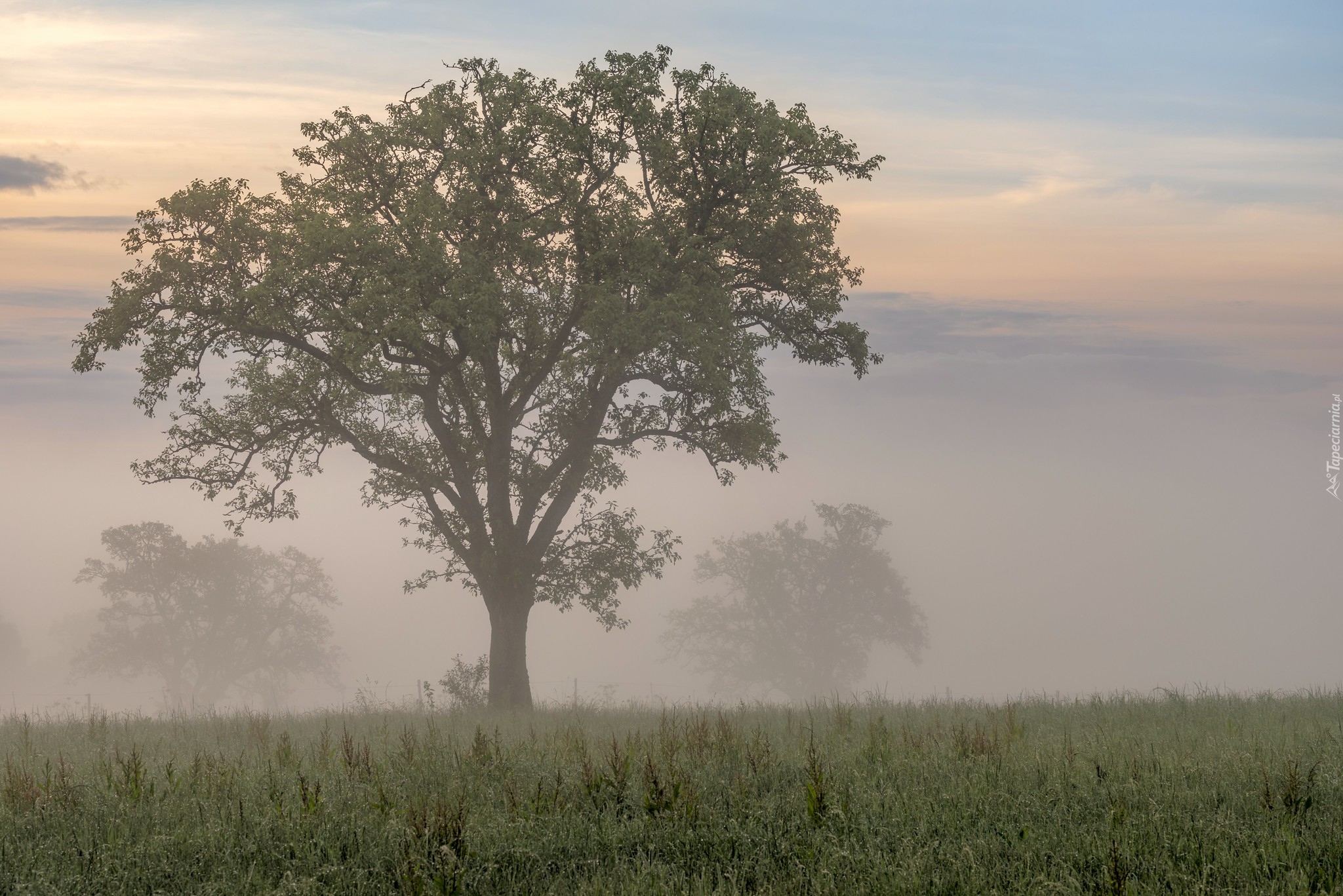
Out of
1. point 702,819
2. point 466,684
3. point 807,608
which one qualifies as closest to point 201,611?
point 807,608

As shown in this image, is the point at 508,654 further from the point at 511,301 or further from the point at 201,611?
the point at 201,611

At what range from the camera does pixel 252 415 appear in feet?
73.7

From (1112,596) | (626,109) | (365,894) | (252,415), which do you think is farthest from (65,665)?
(1112,596)

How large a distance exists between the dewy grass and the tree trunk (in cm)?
1173

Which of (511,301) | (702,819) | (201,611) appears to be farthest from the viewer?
(201,611)

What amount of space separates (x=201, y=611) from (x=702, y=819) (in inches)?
2580

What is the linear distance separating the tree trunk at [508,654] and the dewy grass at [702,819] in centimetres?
1173

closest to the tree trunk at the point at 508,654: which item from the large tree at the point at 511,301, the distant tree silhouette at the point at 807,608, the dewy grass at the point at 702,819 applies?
the large tree at the point at 511,301

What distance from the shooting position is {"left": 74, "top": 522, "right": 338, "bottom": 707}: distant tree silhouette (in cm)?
6203

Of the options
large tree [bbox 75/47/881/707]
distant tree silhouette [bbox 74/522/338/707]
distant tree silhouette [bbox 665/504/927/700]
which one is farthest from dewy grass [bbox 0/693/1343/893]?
distant tree silhouette [bbox 74/522/338/707]

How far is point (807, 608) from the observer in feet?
212

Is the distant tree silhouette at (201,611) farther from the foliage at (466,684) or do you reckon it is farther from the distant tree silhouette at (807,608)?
the foliage at (466,684)

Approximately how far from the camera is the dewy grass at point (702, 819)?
6418 millimetres

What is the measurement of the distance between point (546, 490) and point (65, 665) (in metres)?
118
